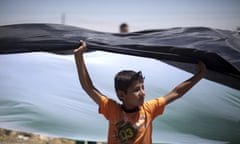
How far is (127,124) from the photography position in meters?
2.39

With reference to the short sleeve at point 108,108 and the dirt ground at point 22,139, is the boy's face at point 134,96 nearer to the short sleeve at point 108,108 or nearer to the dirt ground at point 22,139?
the short sleeve at point 108,108

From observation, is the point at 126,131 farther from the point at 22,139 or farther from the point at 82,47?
the point at 22,139

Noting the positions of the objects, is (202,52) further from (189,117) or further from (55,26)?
(189,117)

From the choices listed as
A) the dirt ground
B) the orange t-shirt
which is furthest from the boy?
the dirt ground

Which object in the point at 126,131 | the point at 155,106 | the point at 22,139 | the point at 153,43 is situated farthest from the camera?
the point at 22,139

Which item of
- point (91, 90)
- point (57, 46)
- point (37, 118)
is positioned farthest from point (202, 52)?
point (37, 118)

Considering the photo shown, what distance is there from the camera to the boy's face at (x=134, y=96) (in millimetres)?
2400

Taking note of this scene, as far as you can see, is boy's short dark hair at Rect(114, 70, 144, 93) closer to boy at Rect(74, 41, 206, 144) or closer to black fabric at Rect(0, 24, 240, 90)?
boy at Rect(74, 41, 206, 144)

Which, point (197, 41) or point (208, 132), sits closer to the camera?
point (197, 41)

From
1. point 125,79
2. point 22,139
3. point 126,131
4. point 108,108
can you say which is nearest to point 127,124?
point 126,131

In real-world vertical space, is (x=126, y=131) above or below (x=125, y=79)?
below

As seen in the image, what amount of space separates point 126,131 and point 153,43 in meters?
0.64

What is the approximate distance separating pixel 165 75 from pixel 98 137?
82 cm

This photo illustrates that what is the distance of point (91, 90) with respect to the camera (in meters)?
2.47
